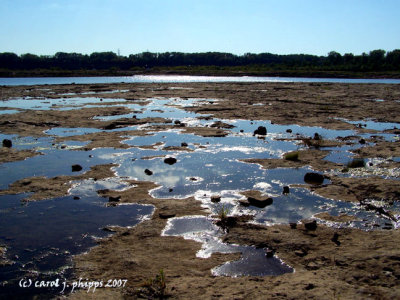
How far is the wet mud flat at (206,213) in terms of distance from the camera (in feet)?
20.9

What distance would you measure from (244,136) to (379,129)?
8.40 m

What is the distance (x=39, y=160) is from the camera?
14.8 m

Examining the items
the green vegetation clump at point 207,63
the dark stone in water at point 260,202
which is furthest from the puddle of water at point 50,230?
the green vegetation clump at point 207,63

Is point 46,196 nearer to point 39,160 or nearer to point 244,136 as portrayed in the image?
point 39,160

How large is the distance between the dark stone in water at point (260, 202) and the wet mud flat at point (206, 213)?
0.06 m

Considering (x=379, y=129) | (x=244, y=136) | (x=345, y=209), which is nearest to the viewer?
(x=345, y=209)

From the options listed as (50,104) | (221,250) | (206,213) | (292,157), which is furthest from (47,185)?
(50,104)

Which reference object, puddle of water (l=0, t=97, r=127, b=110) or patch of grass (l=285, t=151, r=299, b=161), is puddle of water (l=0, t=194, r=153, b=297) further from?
puddle of water (l=0, t=97, r=127, b=110)

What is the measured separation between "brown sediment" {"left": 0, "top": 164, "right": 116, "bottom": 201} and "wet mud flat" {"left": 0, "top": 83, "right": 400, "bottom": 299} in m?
0.04

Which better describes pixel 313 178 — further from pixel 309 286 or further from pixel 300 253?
pixel 309 286

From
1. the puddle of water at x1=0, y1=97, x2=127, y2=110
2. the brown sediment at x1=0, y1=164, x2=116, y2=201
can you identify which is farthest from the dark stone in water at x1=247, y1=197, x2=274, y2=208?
the puddle of water at x1=0, y1=97, x2=127, y2=110

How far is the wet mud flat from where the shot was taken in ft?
20.9

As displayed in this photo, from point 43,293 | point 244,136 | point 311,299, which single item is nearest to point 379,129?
point 244,136

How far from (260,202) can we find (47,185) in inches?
263
